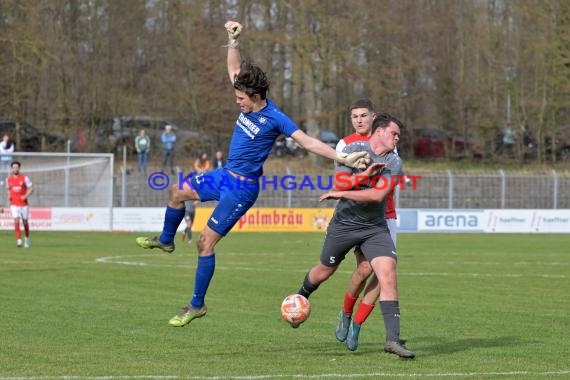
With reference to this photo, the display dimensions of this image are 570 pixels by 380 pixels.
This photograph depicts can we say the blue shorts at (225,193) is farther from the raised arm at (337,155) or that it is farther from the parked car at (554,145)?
the parked car at (554,145)

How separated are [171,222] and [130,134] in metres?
37.7

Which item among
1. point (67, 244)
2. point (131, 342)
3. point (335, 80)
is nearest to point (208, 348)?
point (131, 342)

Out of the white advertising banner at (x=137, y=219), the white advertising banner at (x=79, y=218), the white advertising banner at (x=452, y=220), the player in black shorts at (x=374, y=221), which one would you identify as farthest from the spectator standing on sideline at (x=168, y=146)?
the player in black shorts at (x=374, y=221)

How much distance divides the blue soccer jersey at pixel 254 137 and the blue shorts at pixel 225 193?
0.10 m

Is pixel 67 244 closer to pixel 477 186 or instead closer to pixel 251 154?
pixel 477 186

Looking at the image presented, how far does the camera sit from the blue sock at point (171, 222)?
10.6 metres

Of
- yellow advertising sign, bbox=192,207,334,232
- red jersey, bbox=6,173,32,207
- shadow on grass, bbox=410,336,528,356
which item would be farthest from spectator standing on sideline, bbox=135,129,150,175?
shadow on grass, bbox=410,336,528,356

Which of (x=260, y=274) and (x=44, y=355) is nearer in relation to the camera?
(x=44, y=355)

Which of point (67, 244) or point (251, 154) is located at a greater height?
point (251, 154)

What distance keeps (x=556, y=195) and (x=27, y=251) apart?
21042 mm

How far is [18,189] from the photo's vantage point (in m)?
28.8

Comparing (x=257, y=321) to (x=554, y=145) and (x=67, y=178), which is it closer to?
(x=67, y=178)

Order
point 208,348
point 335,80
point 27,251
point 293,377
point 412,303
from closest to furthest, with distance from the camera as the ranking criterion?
point 293,377 < point 208,348 < point 412,303 < point 27,251 < point 335,80

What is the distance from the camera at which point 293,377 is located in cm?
864
